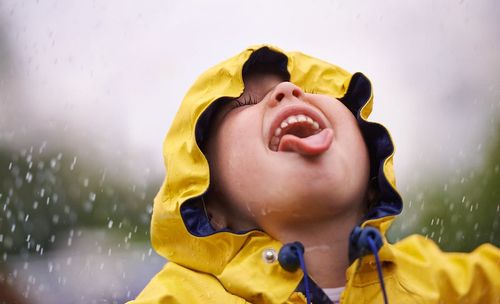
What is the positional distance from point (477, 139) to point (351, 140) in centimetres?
217

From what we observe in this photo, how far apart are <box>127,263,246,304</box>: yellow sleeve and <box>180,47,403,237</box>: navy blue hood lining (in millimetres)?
100

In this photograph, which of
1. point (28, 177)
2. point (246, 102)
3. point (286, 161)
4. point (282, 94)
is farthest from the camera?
point (28, 177)

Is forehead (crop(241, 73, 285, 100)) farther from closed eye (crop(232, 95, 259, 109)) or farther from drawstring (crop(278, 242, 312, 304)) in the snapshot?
drawstring (crop(278, 242, 312, 304))

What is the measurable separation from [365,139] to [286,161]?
1.07 ft

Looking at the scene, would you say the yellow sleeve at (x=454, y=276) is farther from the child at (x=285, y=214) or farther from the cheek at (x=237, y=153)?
the cheek at (x=237, y=153)

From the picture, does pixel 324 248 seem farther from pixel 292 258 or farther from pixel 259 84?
pixel 259 84

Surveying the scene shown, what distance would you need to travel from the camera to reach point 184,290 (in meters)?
→ 1.44

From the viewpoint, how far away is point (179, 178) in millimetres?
1547

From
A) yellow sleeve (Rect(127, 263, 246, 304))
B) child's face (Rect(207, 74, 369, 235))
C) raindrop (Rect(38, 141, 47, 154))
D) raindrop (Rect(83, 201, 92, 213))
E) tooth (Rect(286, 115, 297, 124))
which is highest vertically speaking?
tooth (Rect(286, 115, 297, 124))

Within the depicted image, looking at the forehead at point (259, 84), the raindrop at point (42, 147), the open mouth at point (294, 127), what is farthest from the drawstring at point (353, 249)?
the raindrop at point (42, 147)

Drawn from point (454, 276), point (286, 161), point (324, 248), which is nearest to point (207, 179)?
point (286, 161)

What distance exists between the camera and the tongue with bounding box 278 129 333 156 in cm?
139

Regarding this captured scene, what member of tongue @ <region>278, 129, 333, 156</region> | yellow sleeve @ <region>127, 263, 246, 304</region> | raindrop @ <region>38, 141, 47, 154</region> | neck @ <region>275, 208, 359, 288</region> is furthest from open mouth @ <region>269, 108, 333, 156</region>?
raindrop @ <region>38, 141, 47, 154</region>

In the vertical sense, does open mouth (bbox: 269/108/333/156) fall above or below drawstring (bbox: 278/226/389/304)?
above
